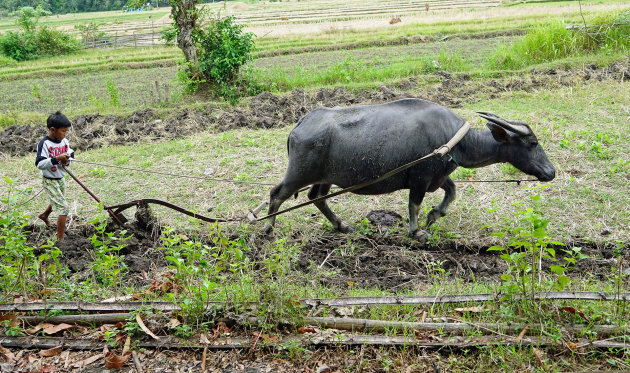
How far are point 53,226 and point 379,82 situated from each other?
7425 millimetres

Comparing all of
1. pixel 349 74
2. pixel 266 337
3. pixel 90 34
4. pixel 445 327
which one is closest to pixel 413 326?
pixel 445 327

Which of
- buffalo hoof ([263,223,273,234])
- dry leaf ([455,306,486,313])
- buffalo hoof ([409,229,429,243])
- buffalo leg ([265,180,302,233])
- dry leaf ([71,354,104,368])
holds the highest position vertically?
buffalo leg ([265,180,302,233])

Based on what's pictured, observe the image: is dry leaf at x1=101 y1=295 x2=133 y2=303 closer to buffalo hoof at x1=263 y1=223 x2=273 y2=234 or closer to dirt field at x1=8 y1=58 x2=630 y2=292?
dirt field at x1=8 y1=58 x2=630 y2=292

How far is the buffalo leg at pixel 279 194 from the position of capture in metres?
5.00

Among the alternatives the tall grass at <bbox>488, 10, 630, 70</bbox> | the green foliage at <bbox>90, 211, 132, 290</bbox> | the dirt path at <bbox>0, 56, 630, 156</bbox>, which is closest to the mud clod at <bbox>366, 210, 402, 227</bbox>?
the green foliage at <bbox>90, 211, 132, 290</bbox>

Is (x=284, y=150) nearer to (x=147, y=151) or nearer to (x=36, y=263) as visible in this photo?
(x=147, y=151)

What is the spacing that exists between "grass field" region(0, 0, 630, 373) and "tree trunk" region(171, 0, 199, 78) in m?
0.94

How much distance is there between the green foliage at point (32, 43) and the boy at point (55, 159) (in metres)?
18.9

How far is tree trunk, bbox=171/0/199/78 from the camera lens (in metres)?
11.1

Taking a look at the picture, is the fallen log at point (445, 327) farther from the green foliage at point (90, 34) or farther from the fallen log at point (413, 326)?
the green foliage at point (90, 34)

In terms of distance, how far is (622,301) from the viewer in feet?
10.7

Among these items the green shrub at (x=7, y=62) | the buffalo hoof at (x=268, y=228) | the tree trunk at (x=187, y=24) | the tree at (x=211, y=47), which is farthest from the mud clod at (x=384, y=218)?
the green shrub at (x=7, y=62)

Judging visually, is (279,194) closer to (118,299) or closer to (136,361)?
(118,299)

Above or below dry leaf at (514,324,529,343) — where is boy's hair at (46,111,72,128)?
above
